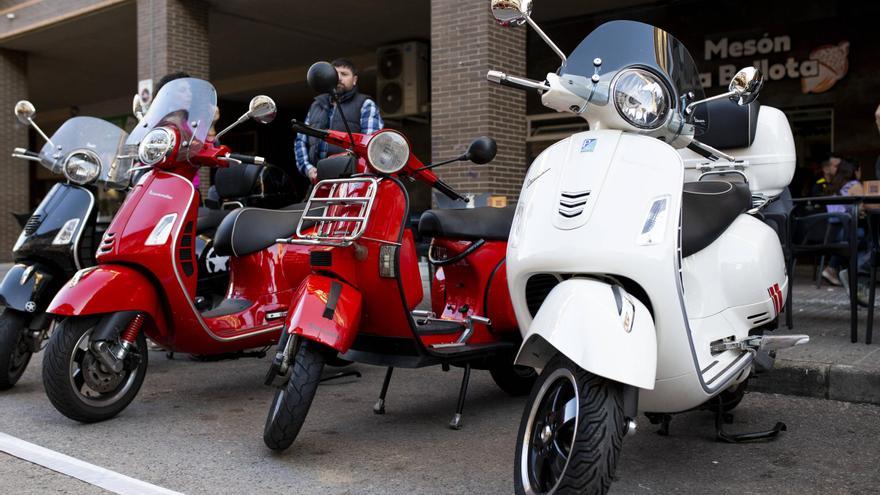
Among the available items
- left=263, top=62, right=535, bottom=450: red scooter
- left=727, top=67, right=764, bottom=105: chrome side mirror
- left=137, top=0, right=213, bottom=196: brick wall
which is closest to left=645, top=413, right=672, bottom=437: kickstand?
left=263, top=62, right=535, bottom=450: red scooter

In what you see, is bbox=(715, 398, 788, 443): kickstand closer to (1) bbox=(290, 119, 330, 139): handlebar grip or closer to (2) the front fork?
(1) bbox=(290, 119, 330, 139): handlebar grip

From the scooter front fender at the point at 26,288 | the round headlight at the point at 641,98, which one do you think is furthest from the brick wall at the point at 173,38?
the round headlight at the point at 641,98

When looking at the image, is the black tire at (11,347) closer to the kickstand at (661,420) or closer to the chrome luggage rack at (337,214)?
the chrome luggage rack at (337,214)

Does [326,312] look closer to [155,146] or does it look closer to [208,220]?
[155,146]

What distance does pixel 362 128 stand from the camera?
5918 millimetres

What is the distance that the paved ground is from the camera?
3.11m

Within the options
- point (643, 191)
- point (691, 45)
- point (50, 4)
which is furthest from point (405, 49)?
point (643, 191)

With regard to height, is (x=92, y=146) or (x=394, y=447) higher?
(x=92, y=146)

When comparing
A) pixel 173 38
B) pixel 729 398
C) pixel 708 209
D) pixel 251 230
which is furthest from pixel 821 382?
pixel 173 38

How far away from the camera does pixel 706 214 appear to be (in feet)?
9.88

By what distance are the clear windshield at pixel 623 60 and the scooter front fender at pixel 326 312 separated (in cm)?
139

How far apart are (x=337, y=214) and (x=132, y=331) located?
1.22 meters

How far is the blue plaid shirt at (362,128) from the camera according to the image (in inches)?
232

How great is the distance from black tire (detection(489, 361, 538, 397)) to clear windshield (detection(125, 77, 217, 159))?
2129mm
